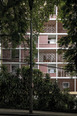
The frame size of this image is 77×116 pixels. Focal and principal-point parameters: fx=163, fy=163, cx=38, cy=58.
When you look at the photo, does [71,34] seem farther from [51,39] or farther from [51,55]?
[51,39]

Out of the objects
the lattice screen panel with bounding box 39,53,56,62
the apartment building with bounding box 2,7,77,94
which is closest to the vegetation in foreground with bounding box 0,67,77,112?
the apartment building with bounding box 2,7,77,94

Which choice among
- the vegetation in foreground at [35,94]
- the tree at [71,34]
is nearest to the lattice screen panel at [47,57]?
the vegetation in foreground at [35,94]

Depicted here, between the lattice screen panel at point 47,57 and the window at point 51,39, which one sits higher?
the window at point 51,39

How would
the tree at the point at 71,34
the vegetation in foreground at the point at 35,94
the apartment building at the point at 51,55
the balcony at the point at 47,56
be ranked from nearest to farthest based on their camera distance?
the tree at the point at 71,34
the vegetation in foreground at the point at 35,94
the apartment building at the point at 51,55
the balcony at the point at 47,56

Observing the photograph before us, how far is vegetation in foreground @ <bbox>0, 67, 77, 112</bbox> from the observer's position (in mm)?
11828

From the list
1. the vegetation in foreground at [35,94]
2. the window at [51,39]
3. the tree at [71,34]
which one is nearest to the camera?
the tree at [71,34]

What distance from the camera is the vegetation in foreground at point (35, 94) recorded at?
11.8 meters

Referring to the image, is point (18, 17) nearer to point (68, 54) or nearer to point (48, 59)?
point (68, 54)

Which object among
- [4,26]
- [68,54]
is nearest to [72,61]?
[68,54]

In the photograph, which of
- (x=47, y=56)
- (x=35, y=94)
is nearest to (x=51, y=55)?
(x=47, y=56)

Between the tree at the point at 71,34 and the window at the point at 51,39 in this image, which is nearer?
the tree at the point at 71,34

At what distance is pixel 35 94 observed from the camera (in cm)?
1224

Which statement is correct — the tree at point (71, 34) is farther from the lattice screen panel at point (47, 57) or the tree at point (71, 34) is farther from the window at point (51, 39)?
the window at point (51, 39)

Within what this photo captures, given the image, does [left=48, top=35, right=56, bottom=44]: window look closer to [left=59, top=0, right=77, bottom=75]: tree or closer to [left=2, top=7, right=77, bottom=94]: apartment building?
[left=2, top=7, right=77, bottom=94]: apartment building
